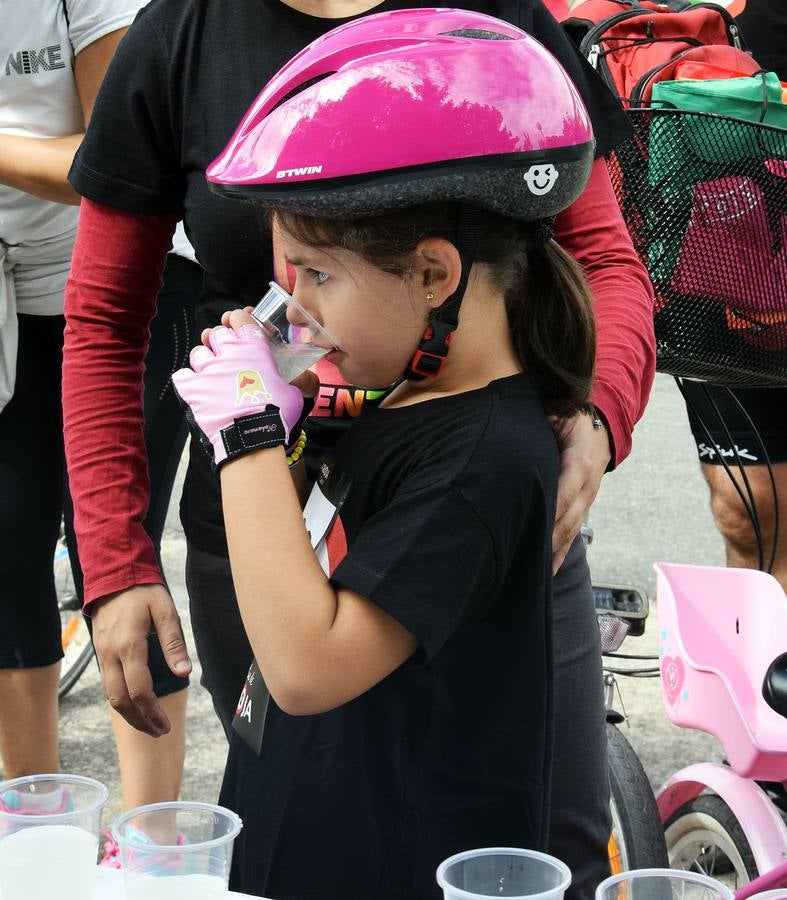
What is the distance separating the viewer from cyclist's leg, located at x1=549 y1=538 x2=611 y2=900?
220cm

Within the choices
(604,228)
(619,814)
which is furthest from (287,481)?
(619,814)

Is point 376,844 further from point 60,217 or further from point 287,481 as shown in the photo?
point 60,217

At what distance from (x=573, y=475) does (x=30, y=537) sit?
5.22 ft

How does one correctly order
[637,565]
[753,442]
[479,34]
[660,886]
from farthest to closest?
[637,565], [753,442], [479,34], [660,886]

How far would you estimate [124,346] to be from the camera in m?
2.43

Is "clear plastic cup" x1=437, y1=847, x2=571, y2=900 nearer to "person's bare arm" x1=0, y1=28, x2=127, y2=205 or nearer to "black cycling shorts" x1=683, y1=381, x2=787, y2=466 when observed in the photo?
"person's bare arm" x1=0, y1=28, x2=127, y2=205

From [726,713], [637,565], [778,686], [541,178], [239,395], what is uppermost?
[541,178]

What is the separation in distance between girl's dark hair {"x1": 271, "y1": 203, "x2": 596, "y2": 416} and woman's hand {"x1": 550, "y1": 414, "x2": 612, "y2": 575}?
0.11 feet

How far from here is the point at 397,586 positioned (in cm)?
173

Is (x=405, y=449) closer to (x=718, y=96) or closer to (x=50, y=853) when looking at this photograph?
(x=50, y=853)

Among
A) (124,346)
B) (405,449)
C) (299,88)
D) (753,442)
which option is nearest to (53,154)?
(124,346)

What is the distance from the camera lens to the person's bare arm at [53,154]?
3.03 meters

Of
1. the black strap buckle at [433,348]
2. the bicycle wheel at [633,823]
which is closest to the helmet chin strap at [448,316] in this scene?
the black strap buckle at [433,348]

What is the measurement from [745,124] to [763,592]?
1.02 meters
